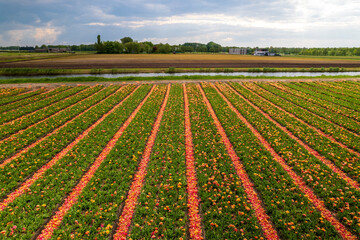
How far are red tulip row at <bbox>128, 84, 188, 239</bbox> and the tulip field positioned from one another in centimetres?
5

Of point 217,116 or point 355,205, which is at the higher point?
point 217,116

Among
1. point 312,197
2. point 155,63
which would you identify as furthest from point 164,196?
point 155,63

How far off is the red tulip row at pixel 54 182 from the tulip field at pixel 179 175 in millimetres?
43

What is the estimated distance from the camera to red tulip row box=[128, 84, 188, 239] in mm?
6434

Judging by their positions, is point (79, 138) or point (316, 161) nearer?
point (316, 161)

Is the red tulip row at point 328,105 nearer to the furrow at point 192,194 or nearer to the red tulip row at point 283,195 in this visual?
the red tulip row at point 283,195

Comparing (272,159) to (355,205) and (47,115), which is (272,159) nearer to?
(355,205)

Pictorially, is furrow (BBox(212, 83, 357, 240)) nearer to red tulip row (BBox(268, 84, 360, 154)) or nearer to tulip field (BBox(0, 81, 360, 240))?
tulip field (BBox(0, 81, 360, 240))

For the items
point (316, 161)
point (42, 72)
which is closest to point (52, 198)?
point (316, 161)

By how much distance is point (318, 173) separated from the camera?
31.2ft

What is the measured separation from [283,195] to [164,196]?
529cm

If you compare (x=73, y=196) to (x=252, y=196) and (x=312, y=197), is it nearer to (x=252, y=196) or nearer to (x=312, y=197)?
(x=252, y=196)

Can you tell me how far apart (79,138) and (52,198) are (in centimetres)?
654

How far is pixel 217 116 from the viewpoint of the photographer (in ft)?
59.2
